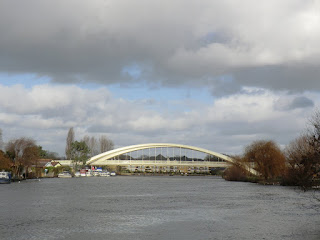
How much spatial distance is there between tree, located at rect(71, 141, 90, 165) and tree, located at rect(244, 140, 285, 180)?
152 ft

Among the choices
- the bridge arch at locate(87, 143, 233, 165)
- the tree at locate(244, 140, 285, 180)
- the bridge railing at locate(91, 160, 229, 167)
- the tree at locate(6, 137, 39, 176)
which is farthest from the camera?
the bridge arch at locate(87, 143, 233, 165)

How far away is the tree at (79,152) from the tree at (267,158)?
46.4 metres

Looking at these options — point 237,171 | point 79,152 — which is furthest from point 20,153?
point 237,171

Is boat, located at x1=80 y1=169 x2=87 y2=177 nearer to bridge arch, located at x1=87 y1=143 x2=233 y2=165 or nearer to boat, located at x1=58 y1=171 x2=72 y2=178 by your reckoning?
bridge arch, located at x1=87 y1=143 x2=233 y2=165

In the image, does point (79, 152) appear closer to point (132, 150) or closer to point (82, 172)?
point (82, 172)

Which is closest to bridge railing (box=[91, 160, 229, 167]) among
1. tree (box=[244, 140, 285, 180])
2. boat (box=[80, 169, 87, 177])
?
boat (box=[80, 169, 87, 177])

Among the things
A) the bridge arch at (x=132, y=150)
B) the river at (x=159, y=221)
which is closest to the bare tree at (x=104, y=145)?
the bridge arch at (x=132, y=150)

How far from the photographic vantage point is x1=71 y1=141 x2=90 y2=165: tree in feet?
338

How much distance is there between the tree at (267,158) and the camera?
65938 mm

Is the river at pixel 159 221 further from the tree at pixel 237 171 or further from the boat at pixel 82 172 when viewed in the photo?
the boat at pixel 82 172

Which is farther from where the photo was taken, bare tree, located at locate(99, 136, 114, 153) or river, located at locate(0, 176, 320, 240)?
bare tree, located at locate(99, 136, 114, 153)

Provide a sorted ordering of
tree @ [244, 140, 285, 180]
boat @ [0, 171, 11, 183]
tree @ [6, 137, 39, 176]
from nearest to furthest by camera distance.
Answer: boat @ [0, 171, 11, 183] → tree @ [244, 140, 285, 180] → tree @ [6, 137, 39, 176]

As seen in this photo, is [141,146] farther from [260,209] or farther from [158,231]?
[158,231]

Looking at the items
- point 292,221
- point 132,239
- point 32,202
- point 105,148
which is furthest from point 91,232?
point 105,148
